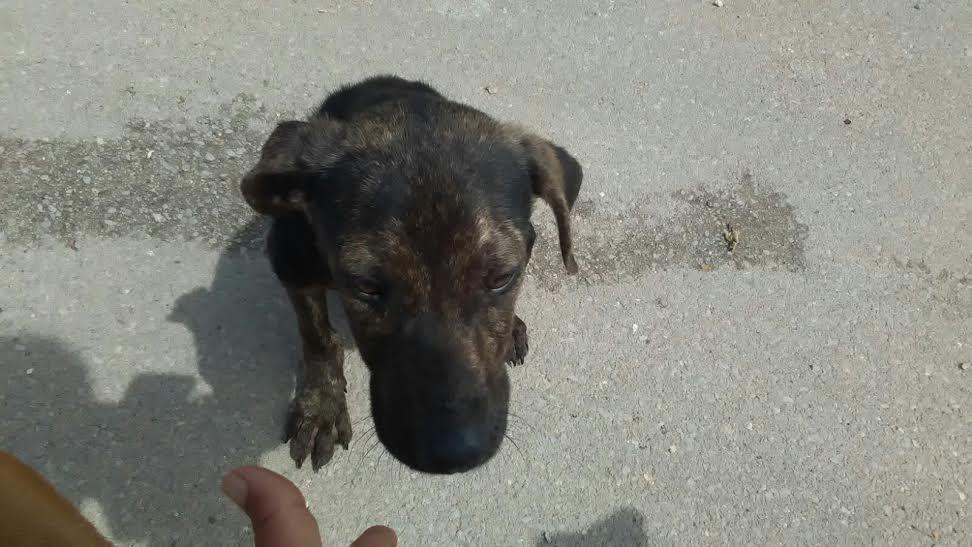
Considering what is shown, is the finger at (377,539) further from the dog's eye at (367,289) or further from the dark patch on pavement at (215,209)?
the dark patch on pavement at (215,209)

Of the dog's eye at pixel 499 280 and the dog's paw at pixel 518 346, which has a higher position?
the dog's eye at pixel 499 280

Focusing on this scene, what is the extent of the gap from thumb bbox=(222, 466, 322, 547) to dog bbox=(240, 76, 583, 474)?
26.1 inches

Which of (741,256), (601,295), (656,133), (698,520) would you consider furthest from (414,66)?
(698,520)

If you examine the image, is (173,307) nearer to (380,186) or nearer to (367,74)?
(380,186)

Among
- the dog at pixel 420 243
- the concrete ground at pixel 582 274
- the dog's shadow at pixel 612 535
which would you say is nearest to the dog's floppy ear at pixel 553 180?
the dog at pixel 420 243

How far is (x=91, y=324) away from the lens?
3803mm

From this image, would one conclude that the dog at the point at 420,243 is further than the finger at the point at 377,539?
Yes

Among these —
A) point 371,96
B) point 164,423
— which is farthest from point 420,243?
point 164,423

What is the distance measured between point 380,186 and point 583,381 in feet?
6.56

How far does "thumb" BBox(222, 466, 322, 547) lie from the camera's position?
1627 mm

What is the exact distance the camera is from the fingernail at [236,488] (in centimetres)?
174

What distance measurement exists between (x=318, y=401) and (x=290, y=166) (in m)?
1.33

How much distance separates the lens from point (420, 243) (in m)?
2.49

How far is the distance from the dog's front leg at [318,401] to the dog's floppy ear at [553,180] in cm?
123
